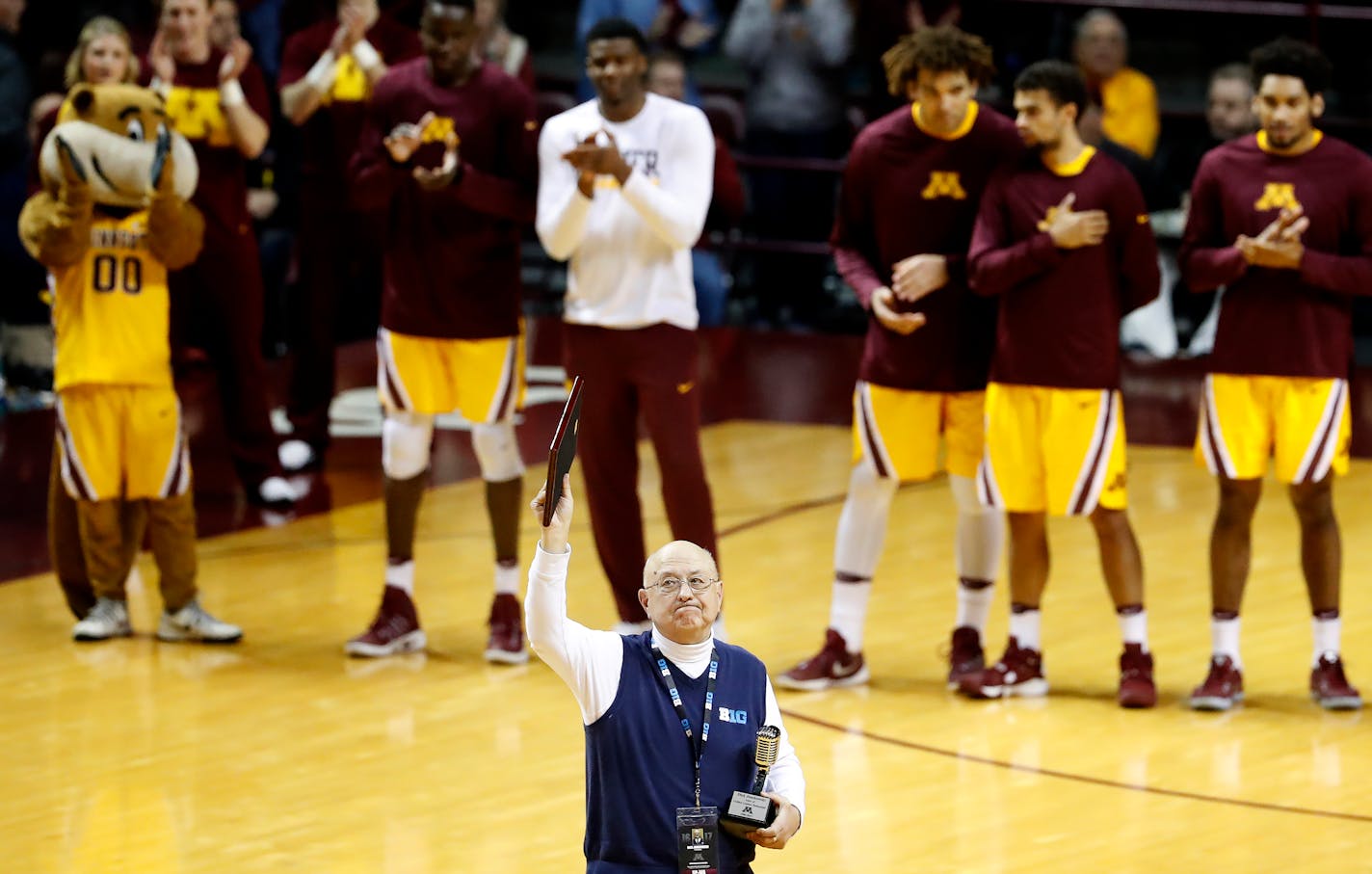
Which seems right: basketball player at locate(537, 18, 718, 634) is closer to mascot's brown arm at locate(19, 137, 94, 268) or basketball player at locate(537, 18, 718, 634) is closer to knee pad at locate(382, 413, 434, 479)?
knee pad at locate(382, 413, 434, 479)

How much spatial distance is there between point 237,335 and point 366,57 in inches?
49.2

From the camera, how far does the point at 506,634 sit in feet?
24.7

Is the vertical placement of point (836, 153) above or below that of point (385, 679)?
above

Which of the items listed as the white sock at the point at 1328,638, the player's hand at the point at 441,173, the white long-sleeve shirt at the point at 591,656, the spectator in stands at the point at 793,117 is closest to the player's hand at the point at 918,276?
the player's hand at the point at 441,173

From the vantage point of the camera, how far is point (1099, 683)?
23.7 ft

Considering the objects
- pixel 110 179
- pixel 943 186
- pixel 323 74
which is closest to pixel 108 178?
pixel 110 179

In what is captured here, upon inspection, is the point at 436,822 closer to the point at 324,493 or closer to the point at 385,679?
the point at 385,679

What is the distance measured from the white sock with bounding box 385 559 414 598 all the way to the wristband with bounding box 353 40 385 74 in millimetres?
2231

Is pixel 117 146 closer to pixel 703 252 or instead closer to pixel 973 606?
pixel 973 606

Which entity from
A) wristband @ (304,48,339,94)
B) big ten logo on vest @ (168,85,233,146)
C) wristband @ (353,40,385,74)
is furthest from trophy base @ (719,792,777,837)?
wristband @ (304,48,339,94)

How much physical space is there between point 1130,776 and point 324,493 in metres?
4.41

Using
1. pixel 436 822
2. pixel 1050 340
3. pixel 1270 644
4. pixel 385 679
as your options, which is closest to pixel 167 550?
pixel 385 679

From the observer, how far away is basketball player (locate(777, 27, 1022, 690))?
7012 millimetres

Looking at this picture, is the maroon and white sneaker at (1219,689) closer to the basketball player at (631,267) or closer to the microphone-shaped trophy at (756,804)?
the basketball player at (631,267)
